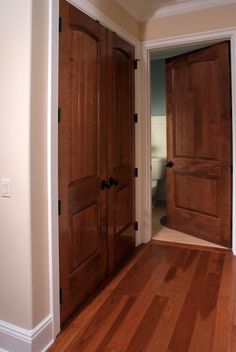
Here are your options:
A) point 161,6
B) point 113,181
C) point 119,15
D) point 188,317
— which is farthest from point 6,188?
point 161,6

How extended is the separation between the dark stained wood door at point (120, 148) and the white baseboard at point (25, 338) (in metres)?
0.96

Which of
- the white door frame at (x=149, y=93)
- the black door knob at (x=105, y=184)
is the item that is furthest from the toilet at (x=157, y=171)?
the black door knob at (x=105, y=184)

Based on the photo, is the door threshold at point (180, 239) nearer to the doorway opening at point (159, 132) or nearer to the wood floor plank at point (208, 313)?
the wood floor plank at point (208, 313)

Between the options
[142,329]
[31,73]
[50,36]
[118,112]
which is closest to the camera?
[31,73]

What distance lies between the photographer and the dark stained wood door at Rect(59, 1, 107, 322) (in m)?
1.88

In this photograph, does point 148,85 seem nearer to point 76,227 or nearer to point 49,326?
point 76,227

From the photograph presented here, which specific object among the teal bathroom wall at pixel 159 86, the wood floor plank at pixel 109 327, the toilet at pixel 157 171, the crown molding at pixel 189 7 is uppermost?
the crown molding at pixel 189 7

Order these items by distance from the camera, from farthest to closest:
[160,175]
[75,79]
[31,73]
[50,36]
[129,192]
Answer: [160,175]
[129,192]
[75,79]
[50,36]
[31,73]

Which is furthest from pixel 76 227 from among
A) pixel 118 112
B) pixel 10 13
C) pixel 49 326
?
pixel 10 13

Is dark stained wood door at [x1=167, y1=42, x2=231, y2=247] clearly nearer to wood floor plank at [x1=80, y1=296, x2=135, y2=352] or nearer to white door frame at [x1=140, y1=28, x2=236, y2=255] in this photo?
white door frame at [x1=140, y1=28, x2=236, y2=255]

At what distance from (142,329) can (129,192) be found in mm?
1431

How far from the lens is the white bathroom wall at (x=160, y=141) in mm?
5047

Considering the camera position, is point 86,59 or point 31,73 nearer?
point 31,73

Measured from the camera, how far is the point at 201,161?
11.2 feet
